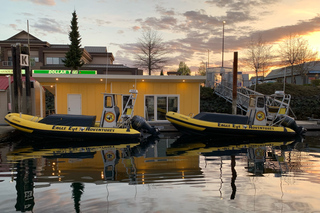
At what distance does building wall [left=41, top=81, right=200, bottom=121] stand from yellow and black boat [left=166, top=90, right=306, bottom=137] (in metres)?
3.13

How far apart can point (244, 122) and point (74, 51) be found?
89.4 feet

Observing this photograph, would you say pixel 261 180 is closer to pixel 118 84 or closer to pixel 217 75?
pixel 118 84

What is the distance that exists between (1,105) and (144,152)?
35.6ft

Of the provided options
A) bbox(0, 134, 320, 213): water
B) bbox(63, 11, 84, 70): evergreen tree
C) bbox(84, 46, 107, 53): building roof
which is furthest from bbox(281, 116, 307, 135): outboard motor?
bbox(84, 46, 107, 53): building roof

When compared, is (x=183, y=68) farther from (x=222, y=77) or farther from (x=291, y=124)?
(x=291, y=124)

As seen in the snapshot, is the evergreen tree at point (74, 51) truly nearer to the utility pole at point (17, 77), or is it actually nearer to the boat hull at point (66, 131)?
the utility pole at point (17, 77)

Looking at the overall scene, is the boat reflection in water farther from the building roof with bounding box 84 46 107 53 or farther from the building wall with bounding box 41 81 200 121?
the building roof with bounding box 84 46 107 53

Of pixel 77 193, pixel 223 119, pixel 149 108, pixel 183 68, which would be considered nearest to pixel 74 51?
pixel 149 108

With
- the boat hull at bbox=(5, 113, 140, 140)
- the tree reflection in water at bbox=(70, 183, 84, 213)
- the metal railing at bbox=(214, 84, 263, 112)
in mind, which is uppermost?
the metal railing at bbox=(214, 84, 263, 112)

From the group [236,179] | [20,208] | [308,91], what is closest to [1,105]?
[20,208]

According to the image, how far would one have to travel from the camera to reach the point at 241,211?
13.2 ft

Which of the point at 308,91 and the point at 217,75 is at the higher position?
the point at 217,75

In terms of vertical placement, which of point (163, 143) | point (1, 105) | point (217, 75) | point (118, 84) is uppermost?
point (217, 75)

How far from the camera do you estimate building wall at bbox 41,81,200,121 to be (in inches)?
570
